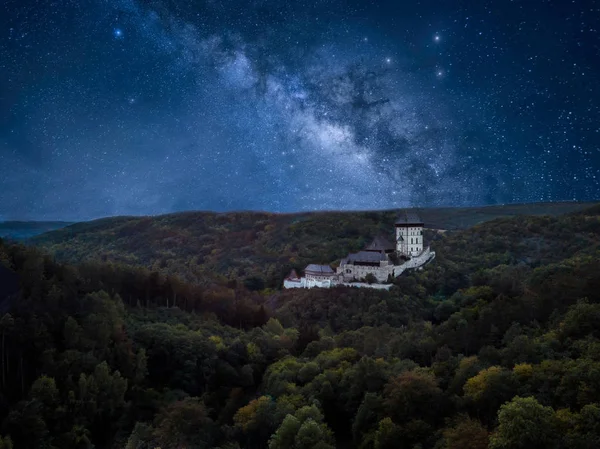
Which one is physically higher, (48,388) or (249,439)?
(48,388)

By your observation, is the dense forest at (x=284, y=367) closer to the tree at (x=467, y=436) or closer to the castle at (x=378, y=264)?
the tree at (x=467, y=436)

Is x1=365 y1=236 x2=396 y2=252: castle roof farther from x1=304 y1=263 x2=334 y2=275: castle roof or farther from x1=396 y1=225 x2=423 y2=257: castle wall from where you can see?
x1=304 y1=263 x2=334 y2=275: castle roof

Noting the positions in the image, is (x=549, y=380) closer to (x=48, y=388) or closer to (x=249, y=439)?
(x=249, y=439)

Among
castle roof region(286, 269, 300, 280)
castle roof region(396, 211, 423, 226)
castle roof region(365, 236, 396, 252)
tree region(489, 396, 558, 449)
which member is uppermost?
castle roof region(396, 211, 423, 226)

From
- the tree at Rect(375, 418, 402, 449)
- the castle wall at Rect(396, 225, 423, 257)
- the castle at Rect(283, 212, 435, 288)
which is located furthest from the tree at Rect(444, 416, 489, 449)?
→ the castle wall at Rect(396, 225, 423, 257)

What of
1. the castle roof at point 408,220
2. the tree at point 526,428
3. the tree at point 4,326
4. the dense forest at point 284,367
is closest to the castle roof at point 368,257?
the castle roof at point 408,220

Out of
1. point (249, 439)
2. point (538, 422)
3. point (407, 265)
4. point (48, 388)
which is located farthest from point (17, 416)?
point (407, 265)
